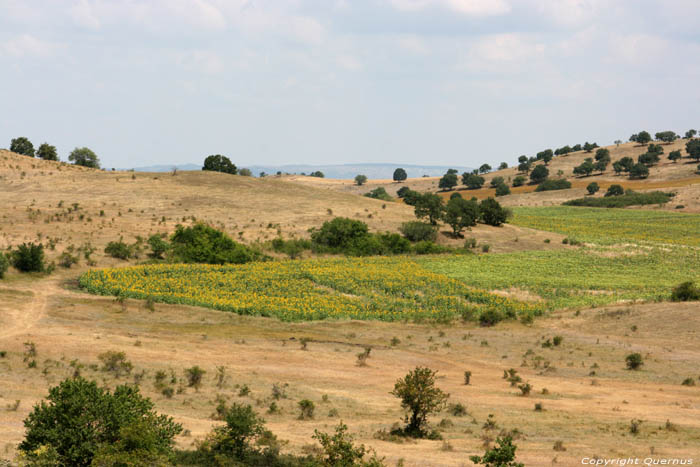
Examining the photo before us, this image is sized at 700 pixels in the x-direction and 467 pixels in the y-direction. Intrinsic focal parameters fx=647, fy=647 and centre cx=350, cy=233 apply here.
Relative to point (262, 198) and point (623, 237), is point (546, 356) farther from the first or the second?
point (262, 198)

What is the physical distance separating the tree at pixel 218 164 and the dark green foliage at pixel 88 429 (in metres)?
114

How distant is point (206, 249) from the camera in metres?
68.0

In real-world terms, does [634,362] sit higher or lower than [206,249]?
lower

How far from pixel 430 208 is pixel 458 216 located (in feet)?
13.8

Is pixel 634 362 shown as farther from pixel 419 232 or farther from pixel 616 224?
pixel 616 224

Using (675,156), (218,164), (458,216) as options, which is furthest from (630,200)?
→ (218,164)

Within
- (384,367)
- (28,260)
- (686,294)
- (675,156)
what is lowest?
(384,367)

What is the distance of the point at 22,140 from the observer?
13162cm

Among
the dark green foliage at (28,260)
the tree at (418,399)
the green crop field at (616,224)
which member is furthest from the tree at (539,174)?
the tree at (418,399)

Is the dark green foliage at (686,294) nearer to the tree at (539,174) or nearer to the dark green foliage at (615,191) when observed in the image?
the dark green foliage at (615,191)

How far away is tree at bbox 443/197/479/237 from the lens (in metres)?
89.8

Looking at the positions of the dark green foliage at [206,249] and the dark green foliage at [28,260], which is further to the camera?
the dark green foliage at [206,249]

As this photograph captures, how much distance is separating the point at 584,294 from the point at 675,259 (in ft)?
91.8

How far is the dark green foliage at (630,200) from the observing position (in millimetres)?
140250
